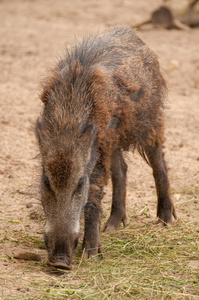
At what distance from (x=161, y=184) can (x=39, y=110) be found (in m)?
1.53

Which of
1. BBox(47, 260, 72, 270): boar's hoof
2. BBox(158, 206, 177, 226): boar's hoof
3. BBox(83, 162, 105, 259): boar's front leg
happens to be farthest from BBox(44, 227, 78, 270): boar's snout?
BBox(158, 206, 177, 226): boar's hoof

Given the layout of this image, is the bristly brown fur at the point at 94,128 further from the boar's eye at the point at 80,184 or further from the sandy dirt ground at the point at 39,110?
the sandy dirt ground at the point at 39,110

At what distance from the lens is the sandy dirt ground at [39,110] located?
5227 mm

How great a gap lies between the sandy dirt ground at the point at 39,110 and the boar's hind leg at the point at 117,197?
209 mm

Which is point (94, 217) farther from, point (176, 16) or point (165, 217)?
point (176, 16)

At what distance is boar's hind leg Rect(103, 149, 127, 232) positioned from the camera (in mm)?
5473

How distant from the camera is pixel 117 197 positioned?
5590mm

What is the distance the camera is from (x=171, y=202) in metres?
5.67

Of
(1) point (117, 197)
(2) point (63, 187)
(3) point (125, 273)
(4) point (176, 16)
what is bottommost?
(3) point (125, 273)

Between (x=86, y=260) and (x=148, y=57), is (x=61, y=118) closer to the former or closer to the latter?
(x=86, y=260)

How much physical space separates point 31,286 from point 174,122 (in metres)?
5.40

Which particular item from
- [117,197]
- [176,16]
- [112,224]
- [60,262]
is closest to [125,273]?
[60,262]

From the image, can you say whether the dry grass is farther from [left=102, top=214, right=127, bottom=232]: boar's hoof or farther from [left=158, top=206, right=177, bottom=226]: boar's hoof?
[left=158, top=206, right=177, bottom=226]: boar's hoof

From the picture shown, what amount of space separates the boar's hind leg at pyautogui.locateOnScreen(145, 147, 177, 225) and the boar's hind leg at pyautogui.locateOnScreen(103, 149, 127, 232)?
343mm
